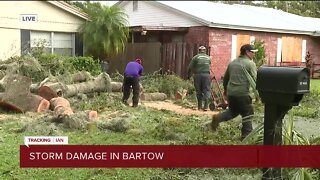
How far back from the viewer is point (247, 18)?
14422 millimetres

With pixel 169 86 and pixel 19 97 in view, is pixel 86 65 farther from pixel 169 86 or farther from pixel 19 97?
pixel 19 97

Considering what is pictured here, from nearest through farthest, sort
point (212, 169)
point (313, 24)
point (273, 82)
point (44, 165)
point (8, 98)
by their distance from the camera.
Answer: point (273, 82) → point (44, 165) → point (212, 169) → point (313, 24) → point (8, 98)

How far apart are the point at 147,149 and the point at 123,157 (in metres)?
0.24

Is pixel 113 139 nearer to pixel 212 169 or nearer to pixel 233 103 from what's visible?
pixel 233 103

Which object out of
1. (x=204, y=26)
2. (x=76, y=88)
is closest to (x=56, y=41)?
(x=204, y=26)

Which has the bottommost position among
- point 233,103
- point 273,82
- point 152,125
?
point 152,125

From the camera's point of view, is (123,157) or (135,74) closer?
(123,157)

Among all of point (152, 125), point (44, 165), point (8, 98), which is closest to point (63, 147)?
point (44, 165)

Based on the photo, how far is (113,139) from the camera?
7.94 metres

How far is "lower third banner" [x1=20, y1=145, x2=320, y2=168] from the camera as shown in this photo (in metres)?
4.64

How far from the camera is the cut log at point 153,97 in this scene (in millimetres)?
14477

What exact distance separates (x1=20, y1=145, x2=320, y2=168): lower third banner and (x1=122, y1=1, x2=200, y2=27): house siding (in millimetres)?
16371

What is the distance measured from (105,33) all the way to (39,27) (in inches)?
104

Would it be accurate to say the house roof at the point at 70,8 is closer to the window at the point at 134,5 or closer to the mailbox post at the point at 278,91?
the window at the point at 134,5
